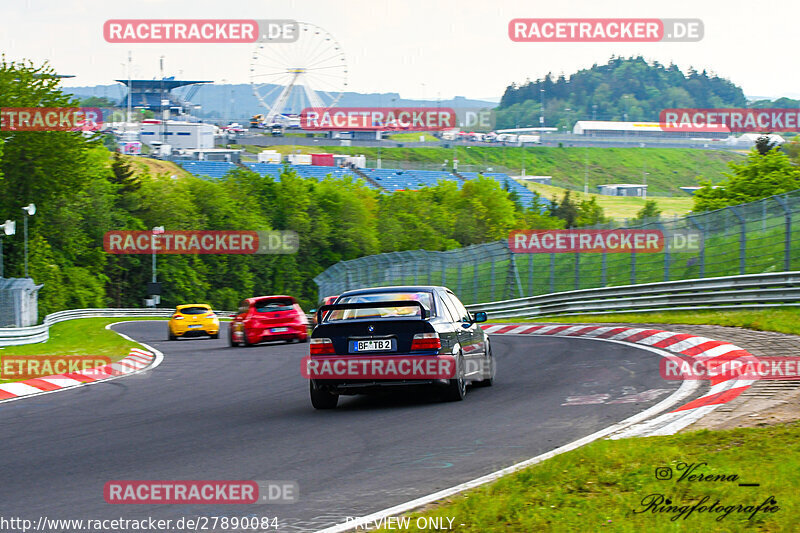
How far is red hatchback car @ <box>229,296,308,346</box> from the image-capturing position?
86.6ft

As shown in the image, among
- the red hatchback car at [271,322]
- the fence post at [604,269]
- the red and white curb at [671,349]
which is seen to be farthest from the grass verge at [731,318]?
the red hatchback car at [271,322]

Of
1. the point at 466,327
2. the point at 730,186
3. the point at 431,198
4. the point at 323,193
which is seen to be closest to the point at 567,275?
the point at 466,327

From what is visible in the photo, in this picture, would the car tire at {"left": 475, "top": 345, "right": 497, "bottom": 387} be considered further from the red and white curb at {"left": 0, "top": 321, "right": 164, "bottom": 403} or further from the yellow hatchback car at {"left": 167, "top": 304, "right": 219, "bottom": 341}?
the yellow hatchback car at {"left": 167, "top": 304, "right": 219, "bottom": 341}

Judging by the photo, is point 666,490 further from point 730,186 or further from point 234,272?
point 234,272

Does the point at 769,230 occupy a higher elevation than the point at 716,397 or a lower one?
higher

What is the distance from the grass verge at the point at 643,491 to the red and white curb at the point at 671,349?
4.16 feet

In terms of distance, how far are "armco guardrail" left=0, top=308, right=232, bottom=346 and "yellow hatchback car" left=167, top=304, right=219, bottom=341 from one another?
4.08 meters

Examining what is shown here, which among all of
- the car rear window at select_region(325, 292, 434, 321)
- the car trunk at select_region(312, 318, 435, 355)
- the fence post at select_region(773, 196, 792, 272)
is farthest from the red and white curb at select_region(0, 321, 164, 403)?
the fence post at select_region(773, 196, 792, 272)

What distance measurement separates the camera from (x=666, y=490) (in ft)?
20.1

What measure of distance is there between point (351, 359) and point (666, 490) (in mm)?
5874

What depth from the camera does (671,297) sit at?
82.0 feet

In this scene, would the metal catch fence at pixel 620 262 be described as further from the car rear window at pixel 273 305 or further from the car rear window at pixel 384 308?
the car rear window at pixel 384 308

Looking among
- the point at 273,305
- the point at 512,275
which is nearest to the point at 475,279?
the point at 512,275

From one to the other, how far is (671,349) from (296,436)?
8.42m
